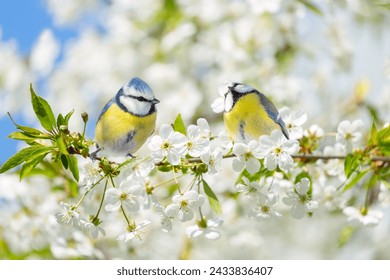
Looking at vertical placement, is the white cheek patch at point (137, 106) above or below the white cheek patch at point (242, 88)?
below

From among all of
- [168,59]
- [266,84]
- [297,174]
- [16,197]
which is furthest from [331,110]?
[297,174]

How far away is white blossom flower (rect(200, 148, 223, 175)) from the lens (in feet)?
2.40

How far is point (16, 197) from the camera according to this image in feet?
5.38

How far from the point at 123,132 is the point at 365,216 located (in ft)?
1.51

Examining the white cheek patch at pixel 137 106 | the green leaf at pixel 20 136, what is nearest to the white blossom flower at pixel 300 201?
the white cheek patch at pixel 137 106

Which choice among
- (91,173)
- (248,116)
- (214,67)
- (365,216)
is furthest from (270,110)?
(214,67)

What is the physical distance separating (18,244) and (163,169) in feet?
3.05

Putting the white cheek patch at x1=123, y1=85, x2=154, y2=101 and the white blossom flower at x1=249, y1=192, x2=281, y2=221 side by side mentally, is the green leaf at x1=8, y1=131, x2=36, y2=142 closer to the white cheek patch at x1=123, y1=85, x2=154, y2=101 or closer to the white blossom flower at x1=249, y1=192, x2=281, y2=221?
the white cheek patch at x1=123, y1=85, x2=154, y2=101

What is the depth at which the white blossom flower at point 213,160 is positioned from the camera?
2.40ft

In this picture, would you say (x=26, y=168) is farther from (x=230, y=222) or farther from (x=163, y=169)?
(x=230, y=222)

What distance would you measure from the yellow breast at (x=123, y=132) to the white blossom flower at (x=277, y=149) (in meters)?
0.14

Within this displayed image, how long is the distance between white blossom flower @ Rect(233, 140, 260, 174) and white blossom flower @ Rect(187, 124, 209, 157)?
0.04 meters

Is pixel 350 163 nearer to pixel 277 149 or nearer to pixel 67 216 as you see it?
pixel 277 149

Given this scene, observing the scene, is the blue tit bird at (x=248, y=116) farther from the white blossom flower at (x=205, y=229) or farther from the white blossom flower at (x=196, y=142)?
the white blossom flower at (x=205, y=229)
